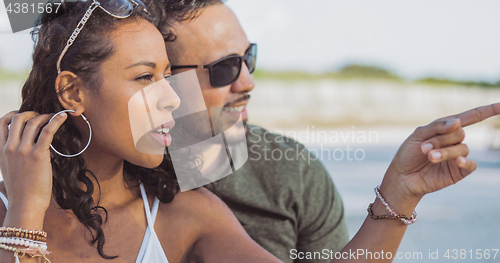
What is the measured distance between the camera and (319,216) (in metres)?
2.71

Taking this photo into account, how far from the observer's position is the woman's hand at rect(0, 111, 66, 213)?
1561 millimetres

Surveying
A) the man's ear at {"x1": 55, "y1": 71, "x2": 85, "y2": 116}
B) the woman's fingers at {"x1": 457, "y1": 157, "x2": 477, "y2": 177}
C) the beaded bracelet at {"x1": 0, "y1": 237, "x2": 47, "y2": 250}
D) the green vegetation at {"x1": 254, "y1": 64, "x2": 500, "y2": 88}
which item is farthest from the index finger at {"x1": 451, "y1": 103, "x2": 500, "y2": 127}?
the green vegetation at {"x1": 254, "y1": 64, "x2": 500, "y2": 88}

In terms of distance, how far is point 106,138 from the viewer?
1.75m

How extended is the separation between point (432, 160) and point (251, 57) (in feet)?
5.29

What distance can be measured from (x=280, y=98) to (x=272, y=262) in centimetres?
2248

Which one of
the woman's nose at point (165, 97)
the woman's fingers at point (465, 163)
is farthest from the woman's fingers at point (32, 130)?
the woman's fingers at point (465, 163)

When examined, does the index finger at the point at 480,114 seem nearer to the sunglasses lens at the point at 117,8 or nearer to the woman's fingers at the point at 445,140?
the woman's fingers at the point at 445,140

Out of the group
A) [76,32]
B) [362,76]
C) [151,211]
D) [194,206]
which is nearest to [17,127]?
[76,32]

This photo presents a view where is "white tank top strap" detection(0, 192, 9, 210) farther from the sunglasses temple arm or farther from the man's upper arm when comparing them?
the man's upper arm

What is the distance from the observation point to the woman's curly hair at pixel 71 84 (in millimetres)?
1729

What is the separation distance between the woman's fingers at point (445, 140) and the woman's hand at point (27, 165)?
4.28 ft

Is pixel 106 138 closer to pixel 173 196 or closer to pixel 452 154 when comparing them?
pixel 173 196

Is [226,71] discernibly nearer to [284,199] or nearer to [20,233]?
[284,199]

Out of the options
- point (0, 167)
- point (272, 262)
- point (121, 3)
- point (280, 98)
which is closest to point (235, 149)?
point (272, 262)
